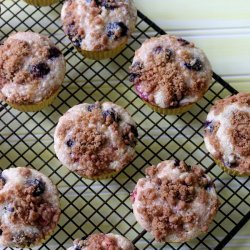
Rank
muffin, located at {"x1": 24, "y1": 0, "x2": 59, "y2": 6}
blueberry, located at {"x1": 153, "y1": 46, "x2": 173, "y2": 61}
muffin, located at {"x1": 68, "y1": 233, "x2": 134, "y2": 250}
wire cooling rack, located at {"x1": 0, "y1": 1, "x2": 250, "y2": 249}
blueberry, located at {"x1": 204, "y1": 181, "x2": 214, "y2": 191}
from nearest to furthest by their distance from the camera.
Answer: muffin, located at {"x1": 68, "y1": 233, "x2": 134, "y2": 250}, blueberry, located at {"x1": 204, "y1": 181, "x2": 214, "y2": 191}, wire cooling rack, located at {"x1": 0, "y1": 1, "x2": 250, "y2": 249}, blueberry, located at {"x1": 153, "y1": 46, "x2": 173, "y2": 61}, muffin, located at {"x1": 24, "y1": 0, "x2": 59, "y2": 6}

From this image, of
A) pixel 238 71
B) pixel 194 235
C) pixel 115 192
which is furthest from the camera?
pixel 238 71

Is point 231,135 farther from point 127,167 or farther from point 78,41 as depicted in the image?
point 78,41

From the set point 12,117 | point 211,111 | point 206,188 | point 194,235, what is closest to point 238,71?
point 211,111

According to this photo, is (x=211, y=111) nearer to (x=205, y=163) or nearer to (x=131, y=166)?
(x=205, y=163)

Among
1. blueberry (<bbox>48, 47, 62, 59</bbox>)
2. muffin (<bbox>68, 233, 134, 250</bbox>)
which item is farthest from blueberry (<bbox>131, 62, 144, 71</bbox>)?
muffin (<bbox>68, 233, 134, 250</bbox>)

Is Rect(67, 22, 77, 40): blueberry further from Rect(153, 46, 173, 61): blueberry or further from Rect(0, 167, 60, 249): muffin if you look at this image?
Rect(0, 167, 60, 249): muffin
